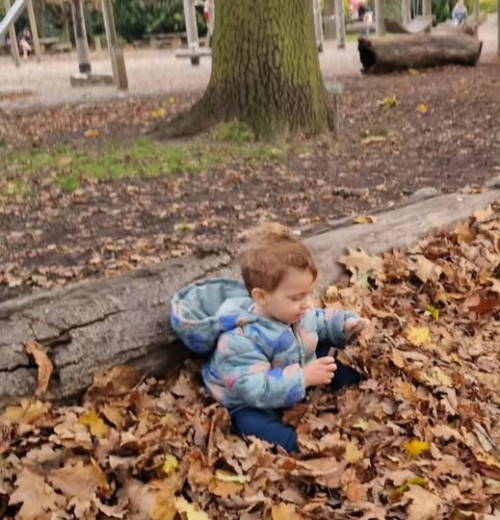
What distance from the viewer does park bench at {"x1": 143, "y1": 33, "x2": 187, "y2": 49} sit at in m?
31.5

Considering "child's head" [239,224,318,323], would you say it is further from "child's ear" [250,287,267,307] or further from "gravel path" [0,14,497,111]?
"gravel path" [0,14,497,111]

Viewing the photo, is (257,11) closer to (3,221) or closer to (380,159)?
(380,159)

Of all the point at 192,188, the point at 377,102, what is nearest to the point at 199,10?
the point at 377,102

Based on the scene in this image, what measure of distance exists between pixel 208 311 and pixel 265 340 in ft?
1.32

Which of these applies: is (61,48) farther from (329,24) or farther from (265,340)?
(265,340)

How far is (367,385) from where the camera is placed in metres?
3.38

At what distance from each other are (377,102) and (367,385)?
859cm

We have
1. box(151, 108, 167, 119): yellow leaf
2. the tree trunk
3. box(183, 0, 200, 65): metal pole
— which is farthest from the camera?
box(183, 0, 200, 65): metal pole

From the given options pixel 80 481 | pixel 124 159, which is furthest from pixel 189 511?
pixel 124 159

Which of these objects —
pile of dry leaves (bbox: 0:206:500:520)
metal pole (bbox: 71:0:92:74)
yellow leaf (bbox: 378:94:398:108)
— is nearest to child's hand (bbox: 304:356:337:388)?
pile of dry leaves (bbox: 0:206:500:520)

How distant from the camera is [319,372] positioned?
125 inches

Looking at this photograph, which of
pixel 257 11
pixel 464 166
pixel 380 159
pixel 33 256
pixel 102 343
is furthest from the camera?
pixel 257 11

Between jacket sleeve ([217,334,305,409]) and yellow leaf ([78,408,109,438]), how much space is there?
0.49m

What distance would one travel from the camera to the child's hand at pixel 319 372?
10.4 ft
